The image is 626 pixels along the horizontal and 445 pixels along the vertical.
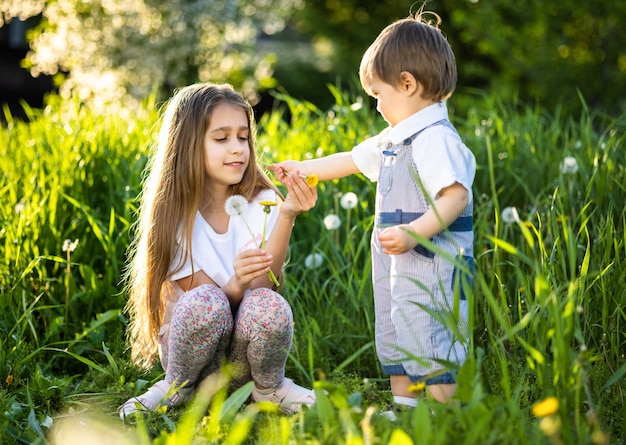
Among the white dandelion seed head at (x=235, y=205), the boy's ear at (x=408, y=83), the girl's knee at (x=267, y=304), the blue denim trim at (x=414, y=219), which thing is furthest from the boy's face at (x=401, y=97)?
the girl's knee at (x=267, y=304)

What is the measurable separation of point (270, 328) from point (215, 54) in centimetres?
686

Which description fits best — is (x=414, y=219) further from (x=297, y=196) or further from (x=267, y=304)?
(x=267, y=304)

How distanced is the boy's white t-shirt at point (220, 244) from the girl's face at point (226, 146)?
122 millimetres

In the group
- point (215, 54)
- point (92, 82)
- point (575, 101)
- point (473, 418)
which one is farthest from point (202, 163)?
point (215, 54)

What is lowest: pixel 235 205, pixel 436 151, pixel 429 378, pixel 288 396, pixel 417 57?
pixel 288 396

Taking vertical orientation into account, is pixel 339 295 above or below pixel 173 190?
below

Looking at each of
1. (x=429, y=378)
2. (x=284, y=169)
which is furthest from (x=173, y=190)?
(x=429, y=378)

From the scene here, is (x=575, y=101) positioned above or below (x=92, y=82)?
below

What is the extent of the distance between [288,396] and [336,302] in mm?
601

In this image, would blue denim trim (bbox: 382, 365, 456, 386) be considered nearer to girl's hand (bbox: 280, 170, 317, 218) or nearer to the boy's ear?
girl's hand (bbox: 280, 170, 317, 218)

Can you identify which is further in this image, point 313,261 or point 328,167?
point 313,261

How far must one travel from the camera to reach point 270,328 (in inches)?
84.0

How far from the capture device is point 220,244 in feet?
7.61

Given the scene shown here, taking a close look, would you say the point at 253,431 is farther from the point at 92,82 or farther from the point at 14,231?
the point at 92,82
